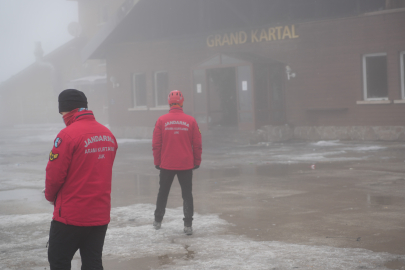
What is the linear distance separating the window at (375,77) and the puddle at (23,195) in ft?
42.6

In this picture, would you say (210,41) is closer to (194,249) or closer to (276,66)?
(276,66)

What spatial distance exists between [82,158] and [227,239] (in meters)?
2.81

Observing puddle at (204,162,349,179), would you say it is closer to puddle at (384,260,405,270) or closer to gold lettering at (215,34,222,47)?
puddle at (384,260,405,270)

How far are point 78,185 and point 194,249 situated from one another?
2.29 meters

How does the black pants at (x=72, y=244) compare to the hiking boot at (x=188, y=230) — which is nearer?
the black pants at (x=72, y=244)

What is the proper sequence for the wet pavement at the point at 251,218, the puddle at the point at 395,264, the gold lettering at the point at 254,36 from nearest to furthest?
the puddle at the point at 395,264, the wet pavement at the point at 251,218, the gold lettering at the point at 254,36

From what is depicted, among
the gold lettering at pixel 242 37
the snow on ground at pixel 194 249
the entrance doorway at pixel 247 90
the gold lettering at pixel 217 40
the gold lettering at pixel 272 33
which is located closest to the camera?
the snow on ground at pixel 194 249

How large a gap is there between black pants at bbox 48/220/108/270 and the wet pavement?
138 centimetres

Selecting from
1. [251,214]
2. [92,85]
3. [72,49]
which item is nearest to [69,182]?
[251,214]

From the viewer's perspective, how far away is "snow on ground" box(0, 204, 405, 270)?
495 centimetres

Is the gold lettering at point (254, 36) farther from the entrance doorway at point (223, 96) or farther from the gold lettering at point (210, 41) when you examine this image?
the gold lettering at point (210, 41)

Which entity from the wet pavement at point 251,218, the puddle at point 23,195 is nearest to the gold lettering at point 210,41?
the wet pavement at point 251,218

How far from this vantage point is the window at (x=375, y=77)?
60.1ft

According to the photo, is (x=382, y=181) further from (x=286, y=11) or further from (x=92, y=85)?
(x=92, y=85)
